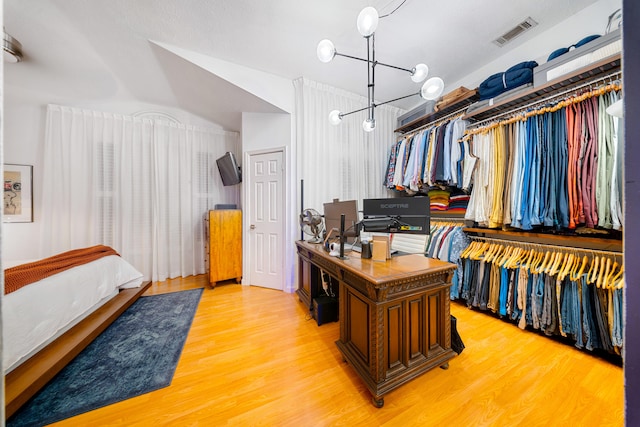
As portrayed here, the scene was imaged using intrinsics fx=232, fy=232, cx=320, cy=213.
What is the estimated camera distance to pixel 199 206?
392cm

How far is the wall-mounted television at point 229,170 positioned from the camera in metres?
3.59

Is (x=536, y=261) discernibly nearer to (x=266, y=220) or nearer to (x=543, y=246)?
(x=543, y=246)

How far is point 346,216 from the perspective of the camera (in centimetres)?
204

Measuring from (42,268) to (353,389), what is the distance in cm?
256

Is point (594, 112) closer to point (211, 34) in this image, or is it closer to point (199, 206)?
point (211, 34)

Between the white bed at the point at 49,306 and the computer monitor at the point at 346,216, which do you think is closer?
the white bed at the point at 49,306

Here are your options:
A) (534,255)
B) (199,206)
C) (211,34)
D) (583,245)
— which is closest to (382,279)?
(534,255)

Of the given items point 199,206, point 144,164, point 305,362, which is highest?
point 144,164

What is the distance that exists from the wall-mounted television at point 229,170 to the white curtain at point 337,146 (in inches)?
42.6

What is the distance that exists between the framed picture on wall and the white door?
9.03 ft

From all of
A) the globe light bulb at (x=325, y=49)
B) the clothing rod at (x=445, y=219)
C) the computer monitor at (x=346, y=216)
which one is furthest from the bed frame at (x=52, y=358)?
the clothing rod at (x=445, y=219)

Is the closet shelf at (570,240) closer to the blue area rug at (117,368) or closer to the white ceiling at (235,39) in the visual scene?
the white ceiling at (235,39)

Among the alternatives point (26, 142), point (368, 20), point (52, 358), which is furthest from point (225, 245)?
point (368, 20)

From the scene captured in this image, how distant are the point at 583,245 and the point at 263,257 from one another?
3.46m
